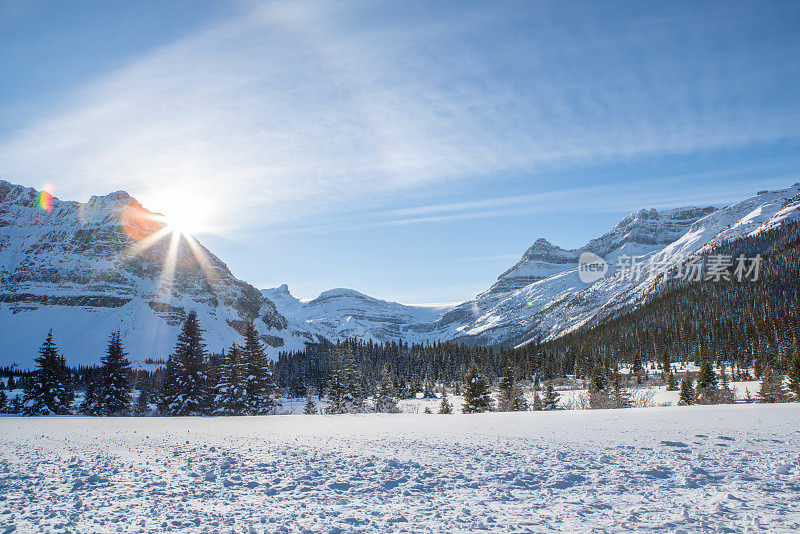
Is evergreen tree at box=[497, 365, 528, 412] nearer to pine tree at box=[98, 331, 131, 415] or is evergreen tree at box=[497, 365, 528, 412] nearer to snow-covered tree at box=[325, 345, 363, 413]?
snow-covered tree at box=[325, 345, 363, 413]

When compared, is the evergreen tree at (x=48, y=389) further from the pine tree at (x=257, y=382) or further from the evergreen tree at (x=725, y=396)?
the evergreen tree at (x=725, y=396)

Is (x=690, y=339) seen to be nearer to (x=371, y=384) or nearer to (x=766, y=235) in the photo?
(x=371, y=384)

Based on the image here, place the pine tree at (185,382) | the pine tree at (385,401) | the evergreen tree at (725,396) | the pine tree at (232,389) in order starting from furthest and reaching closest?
the pine tree at (385,401)
the pine tree at (232,389)
the pine tree at (185,382)
the evergreen tree at (725,396)

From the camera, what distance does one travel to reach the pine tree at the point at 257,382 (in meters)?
36.2

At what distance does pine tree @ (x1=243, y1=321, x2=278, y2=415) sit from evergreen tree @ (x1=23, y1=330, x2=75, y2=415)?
15.7 metres

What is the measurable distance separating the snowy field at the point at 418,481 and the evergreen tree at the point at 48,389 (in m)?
29.4

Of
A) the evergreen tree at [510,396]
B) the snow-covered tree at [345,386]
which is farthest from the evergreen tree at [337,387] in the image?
the evergreen tree at [510,396]

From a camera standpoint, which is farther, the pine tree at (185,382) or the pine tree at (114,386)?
the pine tree at (114,386)

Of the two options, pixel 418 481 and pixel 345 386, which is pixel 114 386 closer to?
pixel 345 386

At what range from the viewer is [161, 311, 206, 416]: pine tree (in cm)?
3431

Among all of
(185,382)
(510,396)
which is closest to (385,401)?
(510,396)

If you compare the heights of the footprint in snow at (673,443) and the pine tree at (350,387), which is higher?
the footprint in snow at (673,443)

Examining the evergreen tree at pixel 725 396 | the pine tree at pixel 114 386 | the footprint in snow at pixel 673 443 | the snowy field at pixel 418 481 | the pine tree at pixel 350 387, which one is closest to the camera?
the snowy field at pixel 418 481

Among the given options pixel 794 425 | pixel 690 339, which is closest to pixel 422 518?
pixel 794 425
